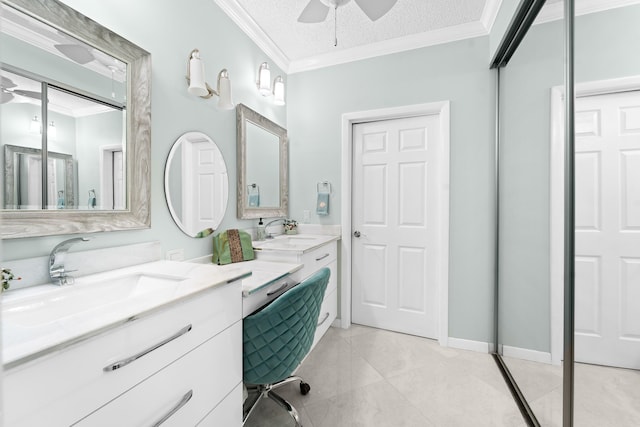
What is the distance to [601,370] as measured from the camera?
1059 millimetres

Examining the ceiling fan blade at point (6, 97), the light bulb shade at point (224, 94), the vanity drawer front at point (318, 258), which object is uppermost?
the light bulb shade at point (224, 94)

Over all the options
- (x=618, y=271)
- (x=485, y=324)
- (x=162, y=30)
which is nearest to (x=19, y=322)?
(x=162, y=30)

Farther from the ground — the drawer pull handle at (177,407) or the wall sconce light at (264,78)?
the wall sconce light at (264,78)

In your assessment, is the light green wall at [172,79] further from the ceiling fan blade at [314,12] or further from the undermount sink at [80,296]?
the ceiling fan blade at [314,12]

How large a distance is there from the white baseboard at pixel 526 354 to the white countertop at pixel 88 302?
1.49m

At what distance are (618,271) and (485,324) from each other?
153 cm

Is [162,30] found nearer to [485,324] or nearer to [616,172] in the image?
[616,172]

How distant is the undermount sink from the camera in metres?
0.91

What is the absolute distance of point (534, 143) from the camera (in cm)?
159

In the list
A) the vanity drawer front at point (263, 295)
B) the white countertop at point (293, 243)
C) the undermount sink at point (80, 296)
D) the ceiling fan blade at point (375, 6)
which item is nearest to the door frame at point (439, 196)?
the white countertop at point (293, 243)

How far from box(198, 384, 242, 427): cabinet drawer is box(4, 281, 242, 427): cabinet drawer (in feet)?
1.06

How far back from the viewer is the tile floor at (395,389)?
1.61m

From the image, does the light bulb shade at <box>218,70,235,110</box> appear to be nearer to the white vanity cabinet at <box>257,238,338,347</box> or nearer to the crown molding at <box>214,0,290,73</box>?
the crown molding at <box>214,0,290,73</box>

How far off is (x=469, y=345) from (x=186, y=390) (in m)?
2.16
